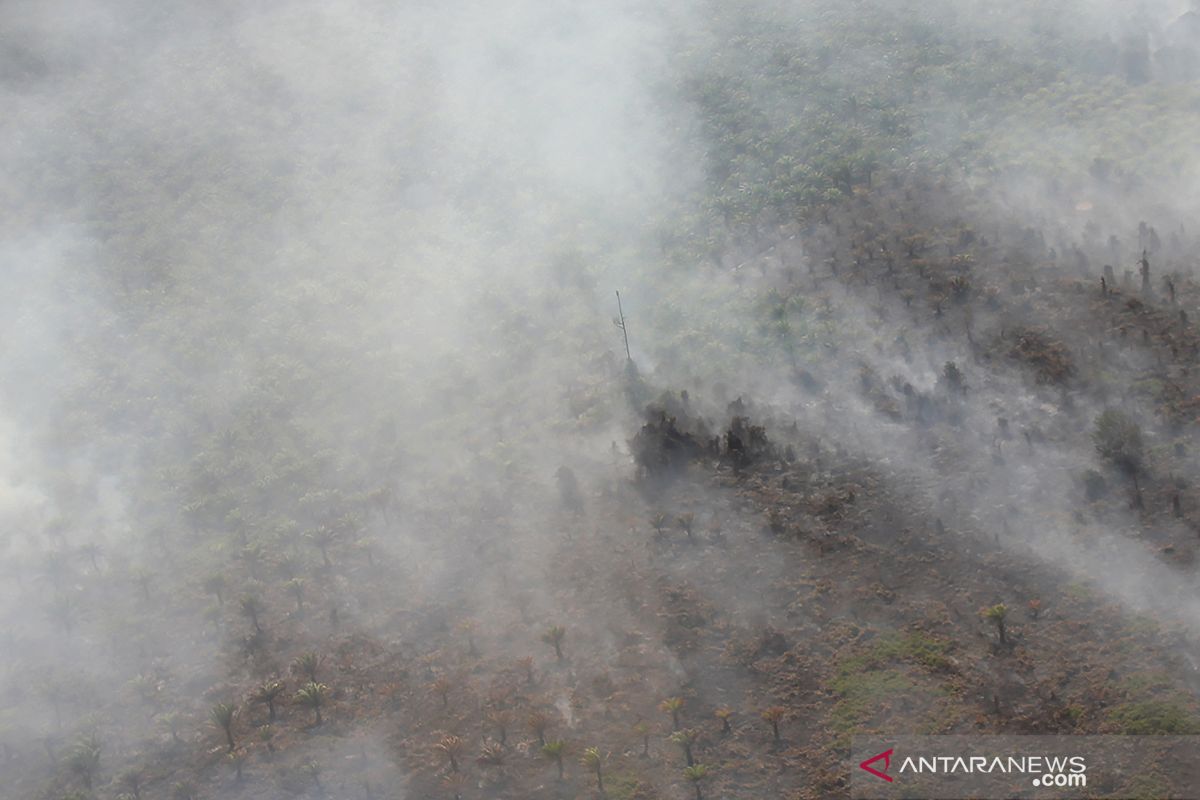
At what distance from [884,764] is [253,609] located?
14.2 m

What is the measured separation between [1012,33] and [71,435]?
1507 inches

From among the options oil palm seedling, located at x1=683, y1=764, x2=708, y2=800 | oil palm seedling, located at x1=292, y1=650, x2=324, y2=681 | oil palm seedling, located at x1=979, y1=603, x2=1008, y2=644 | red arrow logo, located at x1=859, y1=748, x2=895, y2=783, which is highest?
oil palm seedling, located at x1=292, y1=650, x2=324, y2=681

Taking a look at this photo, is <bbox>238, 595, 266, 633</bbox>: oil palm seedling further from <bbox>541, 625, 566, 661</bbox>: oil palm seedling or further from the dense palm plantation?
<bbox>541, 625, 566, 661</bbox>: oil palm seedling

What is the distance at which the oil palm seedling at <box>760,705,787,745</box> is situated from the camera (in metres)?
18.9

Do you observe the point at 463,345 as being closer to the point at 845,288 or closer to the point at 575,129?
the point at 845,288

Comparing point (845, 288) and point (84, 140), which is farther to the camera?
point (84, 140)

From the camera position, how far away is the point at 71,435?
3077 cm

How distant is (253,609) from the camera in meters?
23.7

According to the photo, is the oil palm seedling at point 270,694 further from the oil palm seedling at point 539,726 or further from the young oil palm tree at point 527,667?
the oil palm seedling at point 539,726

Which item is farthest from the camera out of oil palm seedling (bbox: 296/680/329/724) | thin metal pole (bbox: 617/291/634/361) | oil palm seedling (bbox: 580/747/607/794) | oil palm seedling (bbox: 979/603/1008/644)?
thin metal pole (bbox: 617/291/634/361)

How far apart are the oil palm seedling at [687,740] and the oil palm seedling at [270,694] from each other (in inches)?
331

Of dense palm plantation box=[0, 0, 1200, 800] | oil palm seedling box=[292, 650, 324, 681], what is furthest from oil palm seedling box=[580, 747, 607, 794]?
oil palm seedling box=[292, 650, 324, 681]

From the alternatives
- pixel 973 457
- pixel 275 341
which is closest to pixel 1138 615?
pixel 973 457

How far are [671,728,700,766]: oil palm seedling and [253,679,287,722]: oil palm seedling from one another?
8.40 meters
